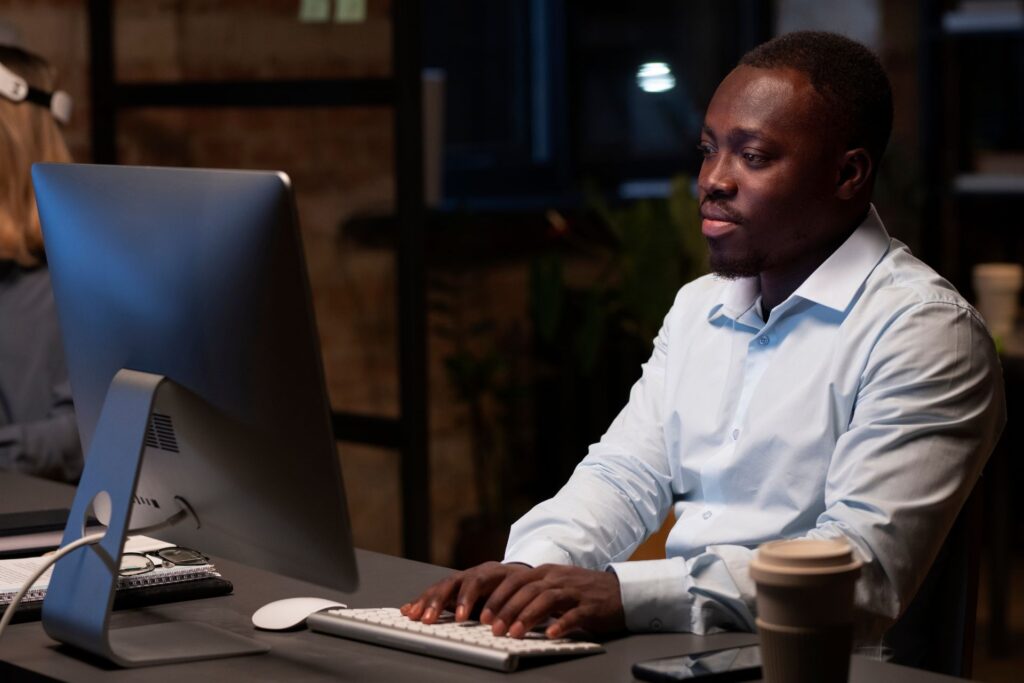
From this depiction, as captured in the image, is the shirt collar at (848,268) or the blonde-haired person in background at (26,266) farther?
the blonde-haired person in background at (26,266)

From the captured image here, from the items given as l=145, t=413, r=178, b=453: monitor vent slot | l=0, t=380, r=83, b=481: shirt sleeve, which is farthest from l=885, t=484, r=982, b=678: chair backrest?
l=0, t=380, r=83, b=481: shirt sleeve

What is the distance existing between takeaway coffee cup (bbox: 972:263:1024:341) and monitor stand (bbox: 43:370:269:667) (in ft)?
10.8

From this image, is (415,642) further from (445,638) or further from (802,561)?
(802,561)

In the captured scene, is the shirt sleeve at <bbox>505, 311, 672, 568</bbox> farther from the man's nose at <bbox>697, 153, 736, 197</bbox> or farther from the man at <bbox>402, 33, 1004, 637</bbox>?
the man's nose at <bbox>697, 153, 736, 197</bbox>

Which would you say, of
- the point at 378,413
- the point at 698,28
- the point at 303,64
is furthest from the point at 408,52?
the point at 698,28

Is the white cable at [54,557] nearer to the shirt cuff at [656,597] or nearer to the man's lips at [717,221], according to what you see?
the shirt cuff at [656,597]

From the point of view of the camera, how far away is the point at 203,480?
162cm

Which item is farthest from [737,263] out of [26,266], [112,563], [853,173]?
[26,266]

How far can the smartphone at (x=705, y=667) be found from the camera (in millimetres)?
1442

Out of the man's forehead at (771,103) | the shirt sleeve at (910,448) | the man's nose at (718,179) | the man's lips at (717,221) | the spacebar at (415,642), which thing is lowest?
the spacebar at (415,642)

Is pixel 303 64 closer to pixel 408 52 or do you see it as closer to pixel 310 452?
pixel 408 52

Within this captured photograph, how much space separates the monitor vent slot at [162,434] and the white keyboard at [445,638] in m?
0.25

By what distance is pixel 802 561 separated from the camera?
1.21 m

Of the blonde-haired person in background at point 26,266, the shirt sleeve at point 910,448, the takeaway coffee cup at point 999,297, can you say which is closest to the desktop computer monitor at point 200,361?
the shirt sleeve at point 910,448
